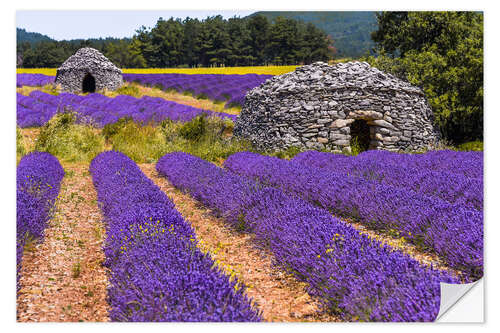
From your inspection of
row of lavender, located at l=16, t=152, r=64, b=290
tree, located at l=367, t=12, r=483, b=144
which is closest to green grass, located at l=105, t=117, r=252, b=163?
row of lavender, located at l=16, t=152, r=64, b=290

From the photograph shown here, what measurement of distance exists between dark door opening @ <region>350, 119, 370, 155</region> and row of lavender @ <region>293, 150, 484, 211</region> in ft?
6.35

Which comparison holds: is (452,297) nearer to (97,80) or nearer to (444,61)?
(444,61)

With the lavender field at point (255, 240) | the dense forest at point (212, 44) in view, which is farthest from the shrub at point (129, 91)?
the lavender field at point (255, 240)

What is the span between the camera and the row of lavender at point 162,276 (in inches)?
86.6

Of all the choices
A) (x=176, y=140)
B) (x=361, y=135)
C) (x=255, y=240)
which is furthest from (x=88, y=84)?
(x=255, y=240)

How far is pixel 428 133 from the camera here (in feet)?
31.2

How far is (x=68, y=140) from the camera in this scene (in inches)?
347

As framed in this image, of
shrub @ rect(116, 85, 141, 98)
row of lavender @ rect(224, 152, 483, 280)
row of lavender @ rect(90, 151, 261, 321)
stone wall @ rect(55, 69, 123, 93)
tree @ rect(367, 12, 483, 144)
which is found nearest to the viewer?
row of lavender @ rect(90, 151, 261, 321)

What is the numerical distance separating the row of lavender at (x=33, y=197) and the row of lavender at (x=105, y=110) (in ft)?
11.6

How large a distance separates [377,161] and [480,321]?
412 centimetres

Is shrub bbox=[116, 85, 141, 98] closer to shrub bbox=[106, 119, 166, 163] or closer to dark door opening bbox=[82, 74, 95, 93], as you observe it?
dark door opening bbox=[82, 74, 95, 93]

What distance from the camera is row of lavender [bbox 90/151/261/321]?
2199 millimetres

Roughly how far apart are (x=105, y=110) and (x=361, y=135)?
26.9 feet
